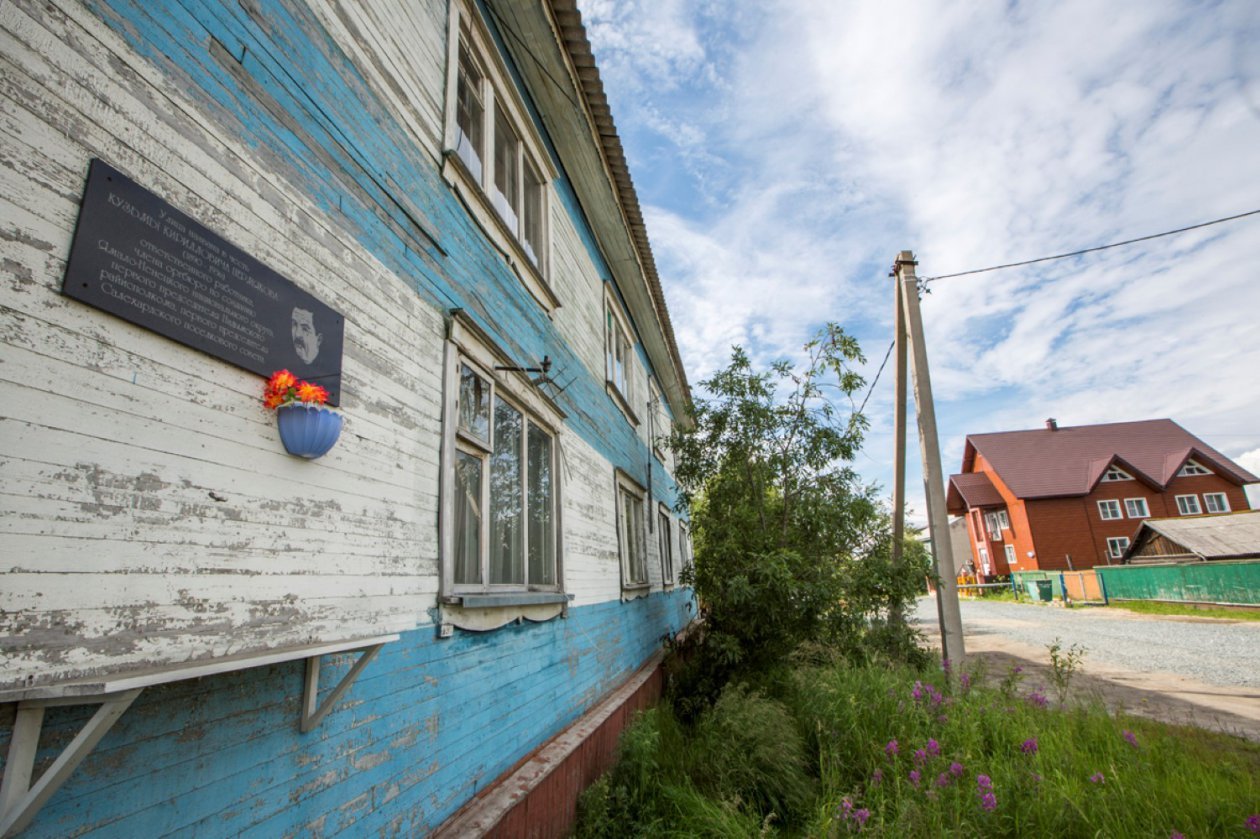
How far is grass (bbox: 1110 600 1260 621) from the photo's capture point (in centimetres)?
1689

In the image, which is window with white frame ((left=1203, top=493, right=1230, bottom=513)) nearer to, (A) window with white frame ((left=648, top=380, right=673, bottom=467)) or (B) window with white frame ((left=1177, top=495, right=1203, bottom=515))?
(B) window with white frame ((left=1177, top=495, right=1203, bottom=515))

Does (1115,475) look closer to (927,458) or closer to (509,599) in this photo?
(927,458)

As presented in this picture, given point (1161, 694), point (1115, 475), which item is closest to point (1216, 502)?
point (1115, 475)

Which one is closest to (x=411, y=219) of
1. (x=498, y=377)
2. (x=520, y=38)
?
(x=498, y=377)

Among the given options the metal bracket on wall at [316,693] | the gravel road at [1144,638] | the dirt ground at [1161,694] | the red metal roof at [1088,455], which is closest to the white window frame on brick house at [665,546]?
the dirt ground at [1161,694]

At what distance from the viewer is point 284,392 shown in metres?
2.13

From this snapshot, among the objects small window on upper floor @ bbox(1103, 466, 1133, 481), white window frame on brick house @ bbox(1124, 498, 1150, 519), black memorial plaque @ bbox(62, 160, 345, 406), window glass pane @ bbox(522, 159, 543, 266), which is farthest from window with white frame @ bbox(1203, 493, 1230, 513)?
black memorial plaque @ bbox(62, 160, 345, 406)

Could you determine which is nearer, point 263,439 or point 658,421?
point 263,439

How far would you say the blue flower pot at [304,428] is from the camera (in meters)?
2.15

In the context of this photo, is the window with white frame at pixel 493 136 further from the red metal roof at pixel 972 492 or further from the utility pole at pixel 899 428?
the red metal roof at pixel 972 492

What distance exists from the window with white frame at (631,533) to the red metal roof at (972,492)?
3776 cm

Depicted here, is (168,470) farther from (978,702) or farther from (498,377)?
(978,702)

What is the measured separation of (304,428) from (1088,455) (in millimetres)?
47471

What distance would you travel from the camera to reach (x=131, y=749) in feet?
5.16
